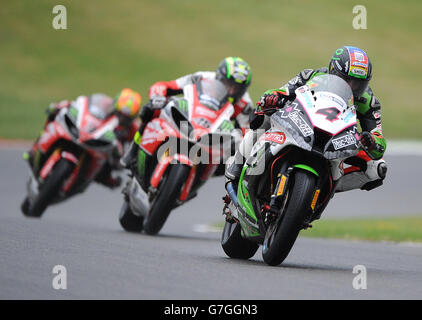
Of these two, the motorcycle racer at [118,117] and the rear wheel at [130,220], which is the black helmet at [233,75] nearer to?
the rear wheel at [130,220]

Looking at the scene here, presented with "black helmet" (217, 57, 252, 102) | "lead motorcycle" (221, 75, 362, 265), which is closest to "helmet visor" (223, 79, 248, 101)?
"black helmet" (217, 57, 252, 102)

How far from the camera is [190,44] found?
1325 inches

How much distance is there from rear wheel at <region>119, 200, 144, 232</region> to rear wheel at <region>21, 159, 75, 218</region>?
142 centimetres

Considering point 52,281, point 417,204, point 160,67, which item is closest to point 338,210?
point 417,204

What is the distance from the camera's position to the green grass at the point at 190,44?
1215 inches

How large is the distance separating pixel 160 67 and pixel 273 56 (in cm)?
430

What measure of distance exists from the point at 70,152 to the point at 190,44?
2184 centimetres

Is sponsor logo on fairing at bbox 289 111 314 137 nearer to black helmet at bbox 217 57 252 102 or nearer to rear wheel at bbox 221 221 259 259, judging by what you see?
rear wheel at bbox 221 221 259 259

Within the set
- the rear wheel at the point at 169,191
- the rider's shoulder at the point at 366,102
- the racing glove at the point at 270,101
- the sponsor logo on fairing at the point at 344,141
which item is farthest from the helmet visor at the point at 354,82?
the rear wheel at the point at 169,191

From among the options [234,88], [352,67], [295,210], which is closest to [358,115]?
[352,67]

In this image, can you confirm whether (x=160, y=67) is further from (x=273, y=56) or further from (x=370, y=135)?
(x=370, y=135)

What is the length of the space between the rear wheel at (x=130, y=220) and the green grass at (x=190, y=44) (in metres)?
17.9

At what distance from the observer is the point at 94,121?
12305 millimetres

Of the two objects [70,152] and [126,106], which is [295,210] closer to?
[126,106]
